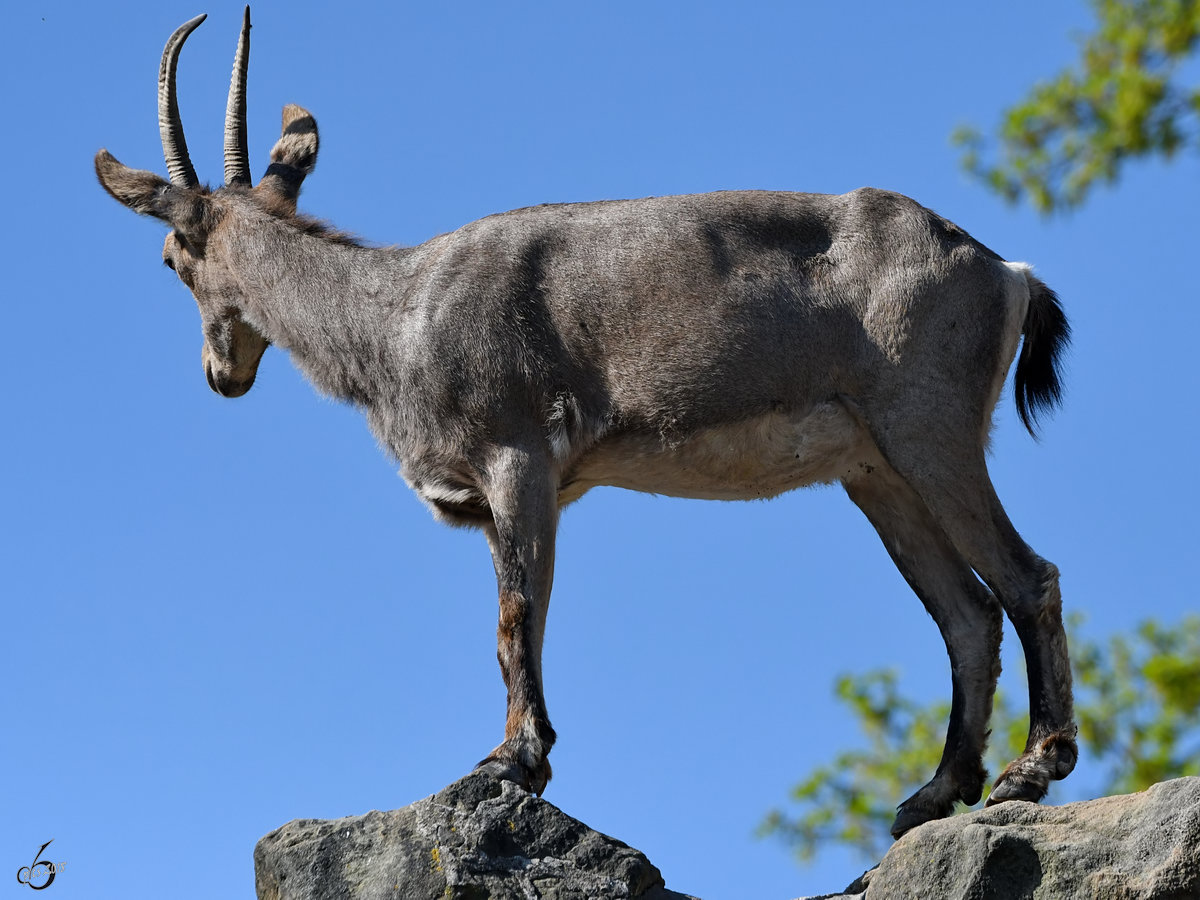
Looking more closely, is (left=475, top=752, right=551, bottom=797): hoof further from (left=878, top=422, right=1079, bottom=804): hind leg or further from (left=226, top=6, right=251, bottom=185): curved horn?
(left=226, top=6, right=251, bottom=185): curved horn

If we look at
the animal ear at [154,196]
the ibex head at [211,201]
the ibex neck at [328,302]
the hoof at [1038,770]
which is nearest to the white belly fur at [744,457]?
the ibex neck at [328,302]

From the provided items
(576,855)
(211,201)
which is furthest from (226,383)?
(576,855)

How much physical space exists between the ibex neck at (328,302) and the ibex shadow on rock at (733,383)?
30 millimetres

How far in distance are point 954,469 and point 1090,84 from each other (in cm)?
611

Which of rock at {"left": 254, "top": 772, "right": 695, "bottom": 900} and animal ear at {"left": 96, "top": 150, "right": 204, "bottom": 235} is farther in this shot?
animal ear at {"left": 96, "top": 150, "right": 204, "bottom": 235}

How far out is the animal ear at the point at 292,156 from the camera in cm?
1062

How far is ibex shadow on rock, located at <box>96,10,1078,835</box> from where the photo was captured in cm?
833

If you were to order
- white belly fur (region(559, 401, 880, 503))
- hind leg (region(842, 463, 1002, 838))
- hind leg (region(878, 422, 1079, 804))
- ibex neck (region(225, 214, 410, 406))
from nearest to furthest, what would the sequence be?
hind leg (region(878, 422, 1079, 804)), hind leg (region(842, 463, 1002, 838)), white belly fur (region(559, 401, 880, 503)), ibex neck (region(225, 214, 410, 406))

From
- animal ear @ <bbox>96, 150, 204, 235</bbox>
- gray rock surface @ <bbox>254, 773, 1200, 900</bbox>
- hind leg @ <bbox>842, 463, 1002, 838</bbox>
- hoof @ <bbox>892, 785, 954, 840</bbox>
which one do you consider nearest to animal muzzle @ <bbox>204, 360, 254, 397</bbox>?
animal ear @ <bbox>96, 150, 204, 235</bbox>

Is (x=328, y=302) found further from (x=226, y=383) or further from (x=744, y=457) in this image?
(x=744, y=457)

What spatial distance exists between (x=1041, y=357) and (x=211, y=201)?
527cm

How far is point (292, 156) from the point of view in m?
11.0

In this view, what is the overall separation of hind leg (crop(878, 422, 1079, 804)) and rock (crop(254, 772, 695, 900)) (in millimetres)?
1988

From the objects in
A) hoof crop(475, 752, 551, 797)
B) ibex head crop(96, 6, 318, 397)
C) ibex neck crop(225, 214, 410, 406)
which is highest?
ibex head crop(96, 6, 318, 397)
